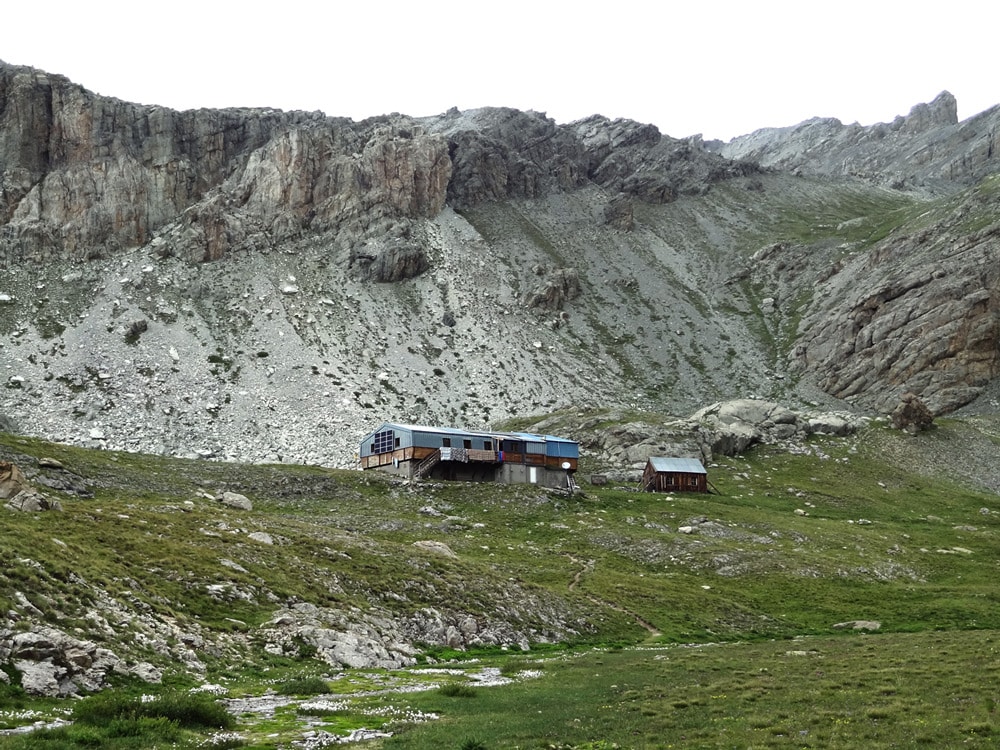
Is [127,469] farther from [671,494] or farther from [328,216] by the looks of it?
[328,216]

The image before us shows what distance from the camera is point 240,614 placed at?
3127 centimetres

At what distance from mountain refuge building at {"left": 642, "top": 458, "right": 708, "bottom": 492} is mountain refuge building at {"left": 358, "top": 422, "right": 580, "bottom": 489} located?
9798 mm

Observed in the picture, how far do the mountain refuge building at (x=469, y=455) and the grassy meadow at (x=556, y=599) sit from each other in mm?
5484

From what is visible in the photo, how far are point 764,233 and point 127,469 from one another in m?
165

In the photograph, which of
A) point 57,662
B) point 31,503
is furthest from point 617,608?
point 31,503

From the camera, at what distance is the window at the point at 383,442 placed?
86438 millimetres

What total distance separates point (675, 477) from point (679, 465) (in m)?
2.10

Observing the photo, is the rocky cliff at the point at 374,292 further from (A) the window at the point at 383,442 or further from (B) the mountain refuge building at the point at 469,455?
(B) the mountain refuge building at the point at 469,455

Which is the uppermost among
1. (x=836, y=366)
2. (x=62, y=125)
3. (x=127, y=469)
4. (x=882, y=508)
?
(x=62, y=125)

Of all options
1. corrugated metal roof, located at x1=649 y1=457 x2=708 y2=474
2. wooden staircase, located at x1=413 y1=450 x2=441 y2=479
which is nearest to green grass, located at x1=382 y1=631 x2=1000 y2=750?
wooden staircase, located at x1=413 y1=450 x2=441 y2=479

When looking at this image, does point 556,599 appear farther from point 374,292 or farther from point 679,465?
point 374,292

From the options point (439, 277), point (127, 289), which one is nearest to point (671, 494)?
point (439, 277)

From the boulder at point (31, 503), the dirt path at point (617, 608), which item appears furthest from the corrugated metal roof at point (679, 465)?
the boulder at point (31, 503)

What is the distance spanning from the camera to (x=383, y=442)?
87.6 meters
